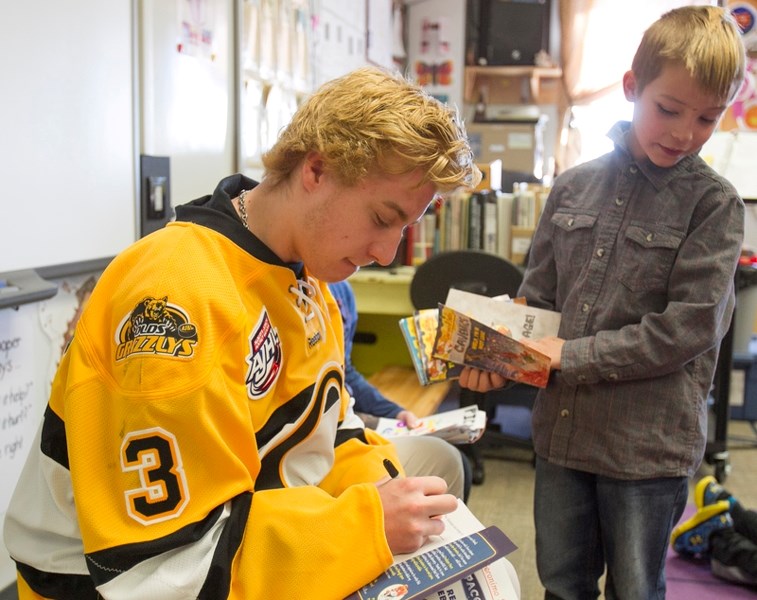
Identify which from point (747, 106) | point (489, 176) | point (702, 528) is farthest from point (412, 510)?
point (747, 106)

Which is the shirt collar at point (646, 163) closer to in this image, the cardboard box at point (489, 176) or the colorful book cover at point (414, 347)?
the colorful book cover at point (414, 347)

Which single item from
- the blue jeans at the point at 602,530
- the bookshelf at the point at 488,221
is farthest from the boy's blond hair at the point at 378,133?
the bookshelf at the point at 488,221

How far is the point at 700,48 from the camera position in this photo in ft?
3.88

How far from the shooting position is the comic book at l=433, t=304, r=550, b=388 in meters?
1.28

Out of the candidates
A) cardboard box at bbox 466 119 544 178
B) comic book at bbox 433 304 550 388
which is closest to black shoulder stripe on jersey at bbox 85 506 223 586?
comic book at bbox 433 304 550 388

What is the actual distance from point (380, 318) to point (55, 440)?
2.71 meters

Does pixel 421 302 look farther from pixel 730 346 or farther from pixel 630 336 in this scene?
pixel 630 336

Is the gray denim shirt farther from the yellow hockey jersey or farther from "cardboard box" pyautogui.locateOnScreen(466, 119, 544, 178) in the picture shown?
"cardboard box" pyautogui.locateOnScreen(466, 119, 544, 178)

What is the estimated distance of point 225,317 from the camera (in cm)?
88

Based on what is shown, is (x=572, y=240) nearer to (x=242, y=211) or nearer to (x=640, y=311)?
(x=640, y=311)

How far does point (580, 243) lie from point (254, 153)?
6.04ft

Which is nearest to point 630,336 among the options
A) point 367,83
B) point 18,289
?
point 367,83

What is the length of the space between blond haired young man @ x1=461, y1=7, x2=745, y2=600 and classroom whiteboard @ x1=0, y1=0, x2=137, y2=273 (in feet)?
3.34

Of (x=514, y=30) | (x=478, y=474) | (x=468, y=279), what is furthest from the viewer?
(x=514, y=30)
